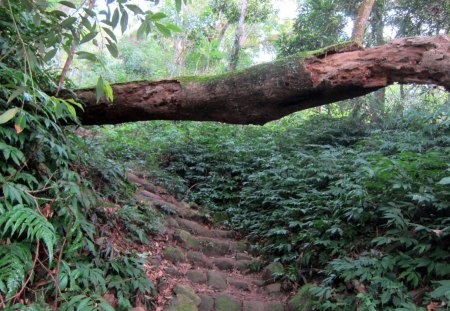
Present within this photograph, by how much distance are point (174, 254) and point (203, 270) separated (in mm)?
433

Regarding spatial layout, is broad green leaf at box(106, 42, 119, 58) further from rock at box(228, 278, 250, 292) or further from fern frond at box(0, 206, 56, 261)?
rock at box(228, 278, 250, 292)

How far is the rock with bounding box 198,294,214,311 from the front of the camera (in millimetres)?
3955

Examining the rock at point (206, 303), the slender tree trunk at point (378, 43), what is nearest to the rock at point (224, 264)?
the rock at point (206, 303)

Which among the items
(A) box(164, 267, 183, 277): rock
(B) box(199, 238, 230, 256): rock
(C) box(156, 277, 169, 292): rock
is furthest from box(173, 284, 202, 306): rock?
(B) box(199, 238, 230, 256): rock

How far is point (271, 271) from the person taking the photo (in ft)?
15.4

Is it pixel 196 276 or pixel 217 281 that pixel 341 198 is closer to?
pixel 217 281

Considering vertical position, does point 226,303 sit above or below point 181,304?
below

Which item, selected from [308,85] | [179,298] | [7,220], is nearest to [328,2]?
[308,85]

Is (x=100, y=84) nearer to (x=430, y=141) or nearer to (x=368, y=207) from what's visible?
(x=368, y=207)

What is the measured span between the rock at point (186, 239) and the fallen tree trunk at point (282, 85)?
1.87 m

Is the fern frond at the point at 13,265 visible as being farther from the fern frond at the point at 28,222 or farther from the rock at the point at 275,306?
the rock at the point at 275,306

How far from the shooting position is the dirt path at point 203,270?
398 centimetres

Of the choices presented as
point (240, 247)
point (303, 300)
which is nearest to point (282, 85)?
point (303, 300)

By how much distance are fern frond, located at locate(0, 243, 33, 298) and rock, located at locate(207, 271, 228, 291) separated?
238 centimetres
